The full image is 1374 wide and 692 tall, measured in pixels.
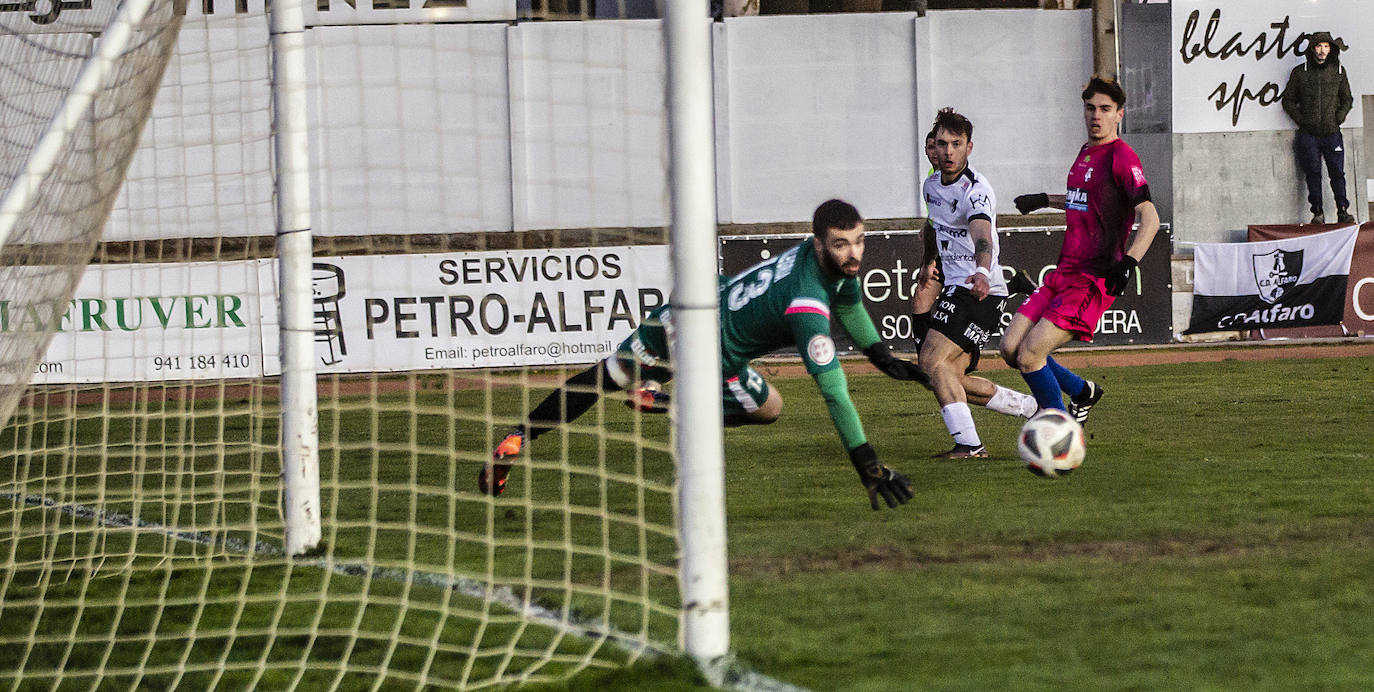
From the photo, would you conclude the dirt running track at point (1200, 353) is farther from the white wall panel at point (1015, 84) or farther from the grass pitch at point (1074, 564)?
the grass pitch at point (1074, 564)

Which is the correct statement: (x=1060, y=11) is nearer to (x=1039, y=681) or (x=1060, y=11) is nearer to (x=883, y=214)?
(x=883, y=214)

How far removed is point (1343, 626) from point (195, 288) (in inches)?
450

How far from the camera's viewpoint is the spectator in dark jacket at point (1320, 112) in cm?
1803

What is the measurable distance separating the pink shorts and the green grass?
2.31 feet

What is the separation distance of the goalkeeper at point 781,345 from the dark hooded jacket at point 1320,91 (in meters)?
13.1

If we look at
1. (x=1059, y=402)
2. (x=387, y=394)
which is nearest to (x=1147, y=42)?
(x=387, y=394)

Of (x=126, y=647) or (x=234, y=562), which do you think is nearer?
(x=126, y=647)

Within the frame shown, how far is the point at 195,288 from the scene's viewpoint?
44.9 ft

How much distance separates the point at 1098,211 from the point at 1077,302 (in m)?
0.45

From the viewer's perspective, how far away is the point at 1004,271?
15.1 meters

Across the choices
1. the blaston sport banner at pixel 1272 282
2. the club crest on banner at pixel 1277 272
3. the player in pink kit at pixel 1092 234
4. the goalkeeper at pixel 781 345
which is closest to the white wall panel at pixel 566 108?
the blaston sport banner at pixel 1272 282

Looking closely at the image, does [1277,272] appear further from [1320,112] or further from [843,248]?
[843,248]

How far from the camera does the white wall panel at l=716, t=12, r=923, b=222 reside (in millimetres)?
17797

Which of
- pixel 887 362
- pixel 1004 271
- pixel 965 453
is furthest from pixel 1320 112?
pixel 887 362
